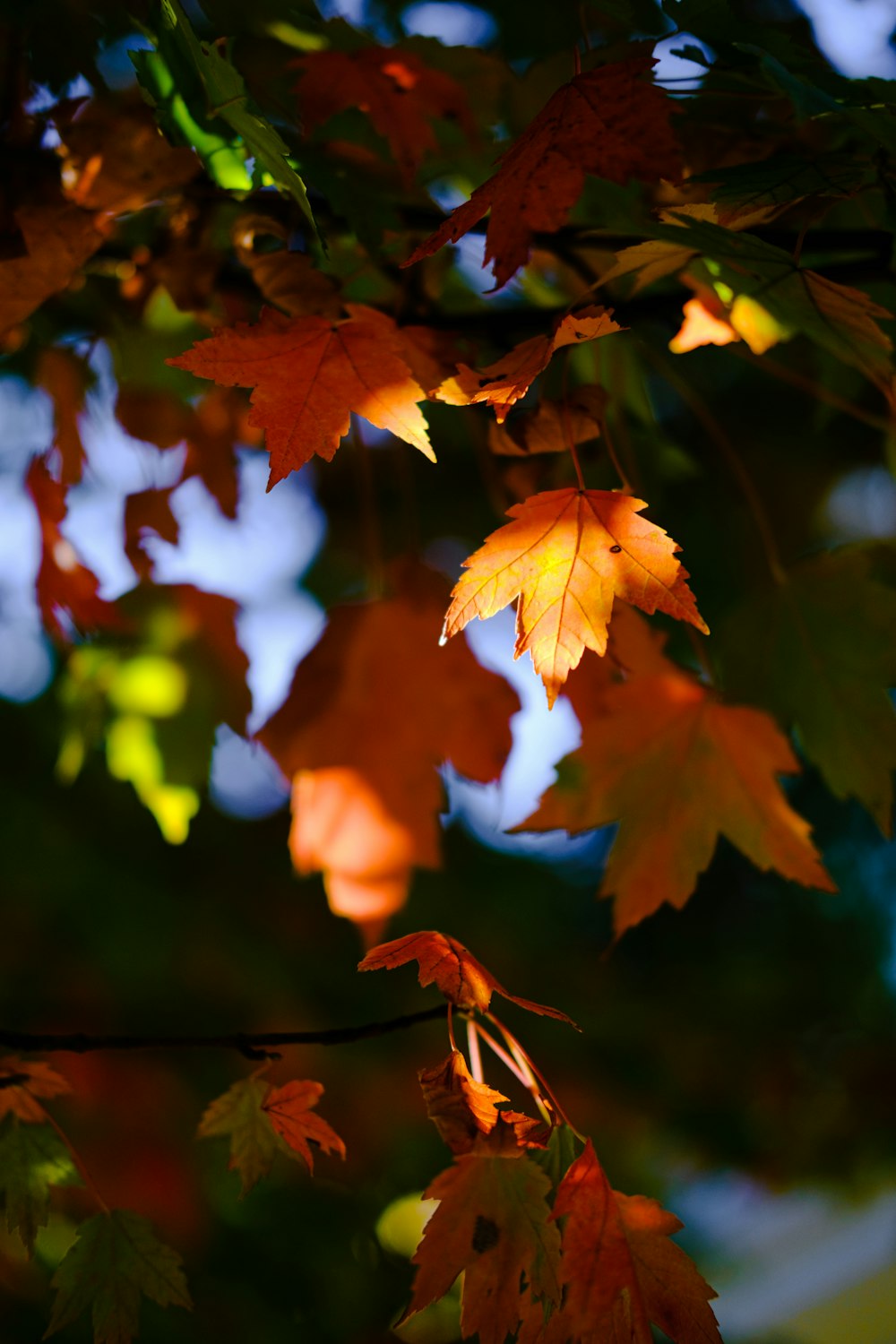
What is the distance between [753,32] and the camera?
49 cm

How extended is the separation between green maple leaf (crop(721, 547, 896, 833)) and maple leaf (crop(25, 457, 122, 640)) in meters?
0.50

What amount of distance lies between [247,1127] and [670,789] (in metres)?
0.34

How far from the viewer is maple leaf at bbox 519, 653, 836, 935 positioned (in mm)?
650

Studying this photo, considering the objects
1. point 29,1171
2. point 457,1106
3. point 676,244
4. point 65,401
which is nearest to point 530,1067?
point 457,1106

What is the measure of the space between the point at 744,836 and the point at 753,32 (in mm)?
A: 450

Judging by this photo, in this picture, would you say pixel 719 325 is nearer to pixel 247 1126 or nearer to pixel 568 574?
pixel 568 574

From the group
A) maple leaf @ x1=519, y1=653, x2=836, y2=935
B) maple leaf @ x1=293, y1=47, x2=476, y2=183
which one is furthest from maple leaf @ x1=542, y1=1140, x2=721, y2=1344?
maple leaf @ x1=293, y1=47, x2=476, y2=183

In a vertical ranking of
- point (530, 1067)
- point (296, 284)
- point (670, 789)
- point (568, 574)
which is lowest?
point (670, 789)

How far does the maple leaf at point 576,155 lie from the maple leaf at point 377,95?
18 centimetres

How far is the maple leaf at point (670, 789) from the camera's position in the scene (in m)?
0.65

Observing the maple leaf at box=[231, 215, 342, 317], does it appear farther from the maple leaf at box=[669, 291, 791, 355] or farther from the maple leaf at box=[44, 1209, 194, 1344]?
the maple leaf at box=[44, 1209, 194, 1344]

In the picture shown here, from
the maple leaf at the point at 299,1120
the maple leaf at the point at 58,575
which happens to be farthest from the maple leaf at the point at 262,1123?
the maple leaf at the point at 58,575

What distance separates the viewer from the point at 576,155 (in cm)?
45

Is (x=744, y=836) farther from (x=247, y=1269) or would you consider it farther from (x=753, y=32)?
(x=247, y=1269)
